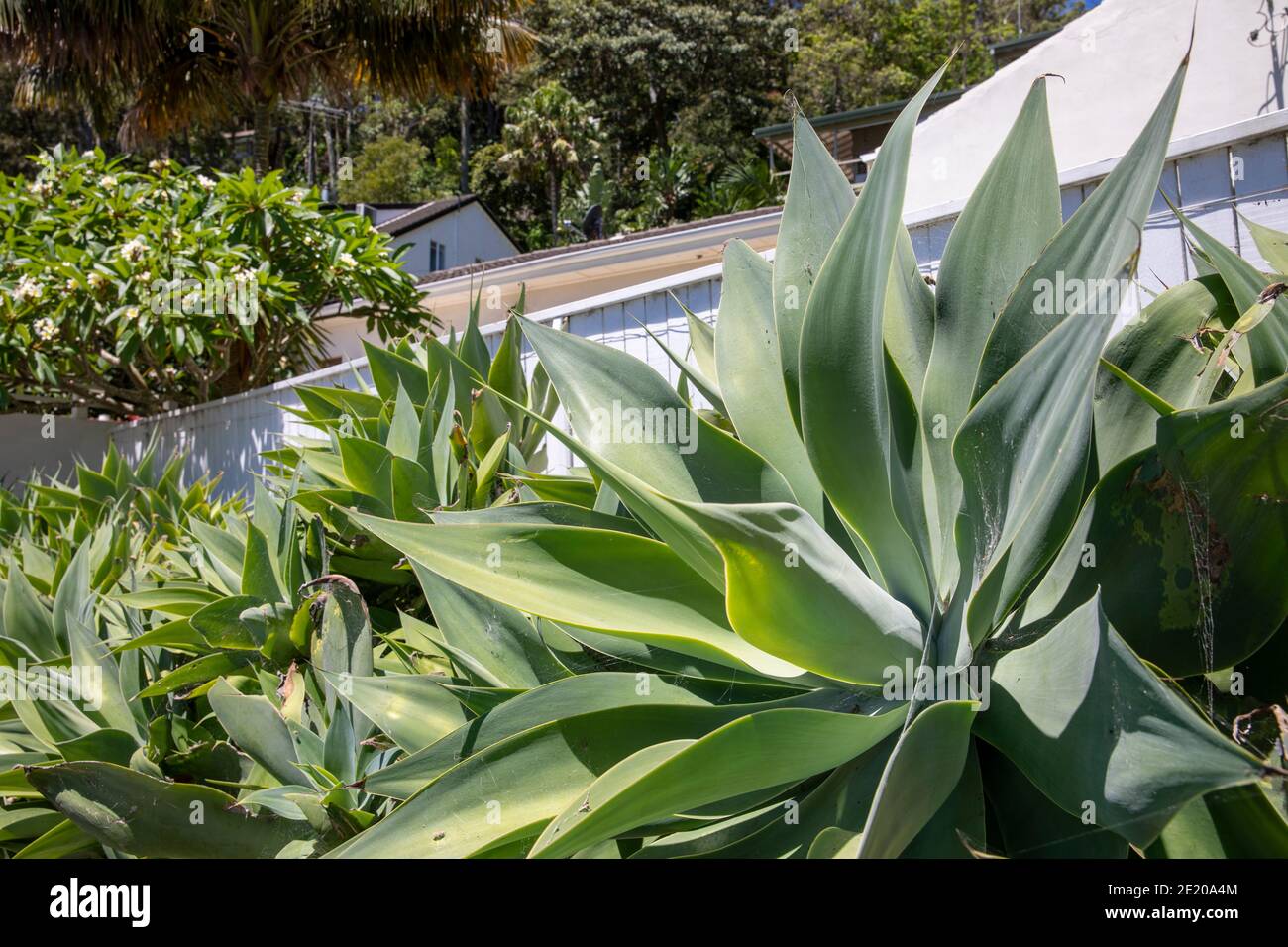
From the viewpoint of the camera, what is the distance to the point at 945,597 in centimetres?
145

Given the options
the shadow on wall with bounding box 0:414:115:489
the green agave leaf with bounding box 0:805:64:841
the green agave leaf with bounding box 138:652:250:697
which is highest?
the shadow on wall with bounding box 0:414:115:489

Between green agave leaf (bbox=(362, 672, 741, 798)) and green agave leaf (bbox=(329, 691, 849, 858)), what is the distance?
0.16 ft

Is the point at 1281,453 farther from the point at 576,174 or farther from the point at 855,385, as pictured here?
the point at 576,174

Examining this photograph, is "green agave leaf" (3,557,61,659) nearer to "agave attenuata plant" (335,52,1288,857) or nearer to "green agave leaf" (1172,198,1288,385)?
"agave attenuata plant" (335,52,1288,857)

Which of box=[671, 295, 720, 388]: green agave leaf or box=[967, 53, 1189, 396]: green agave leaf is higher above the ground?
box=[671, 295, 720, 388]: green agave leaf

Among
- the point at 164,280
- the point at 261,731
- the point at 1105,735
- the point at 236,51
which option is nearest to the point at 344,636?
the point at 261,731

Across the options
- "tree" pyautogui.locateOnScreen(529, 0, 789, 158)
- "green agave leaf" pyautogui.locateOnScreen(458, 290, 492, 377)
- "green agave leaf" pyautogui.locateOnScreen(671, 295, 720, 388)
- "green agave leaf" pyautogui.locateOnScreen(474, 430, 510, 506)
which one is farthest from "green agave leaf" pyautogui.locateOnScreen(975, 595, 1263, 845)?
"tree" pyautogui.locateOnScreen(529, 0, 789, 158)

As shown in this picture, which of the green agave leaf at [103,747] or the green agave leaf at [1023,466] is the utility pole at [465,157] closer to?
the green agave leaf at [103,747]

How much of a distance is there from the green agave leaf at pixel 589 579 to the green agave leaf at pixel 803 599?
0.10 meters

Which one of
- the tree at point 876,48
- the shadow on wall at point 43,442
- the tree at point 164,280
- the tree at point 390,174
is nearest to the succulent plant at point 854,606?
the tree at point 164,280

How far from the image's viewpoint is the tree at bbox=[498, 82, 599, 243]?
1545 inches

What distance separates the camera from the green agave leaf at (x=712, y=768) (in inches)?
43.3

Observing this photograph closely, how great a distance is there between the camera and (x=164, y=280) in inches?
318
